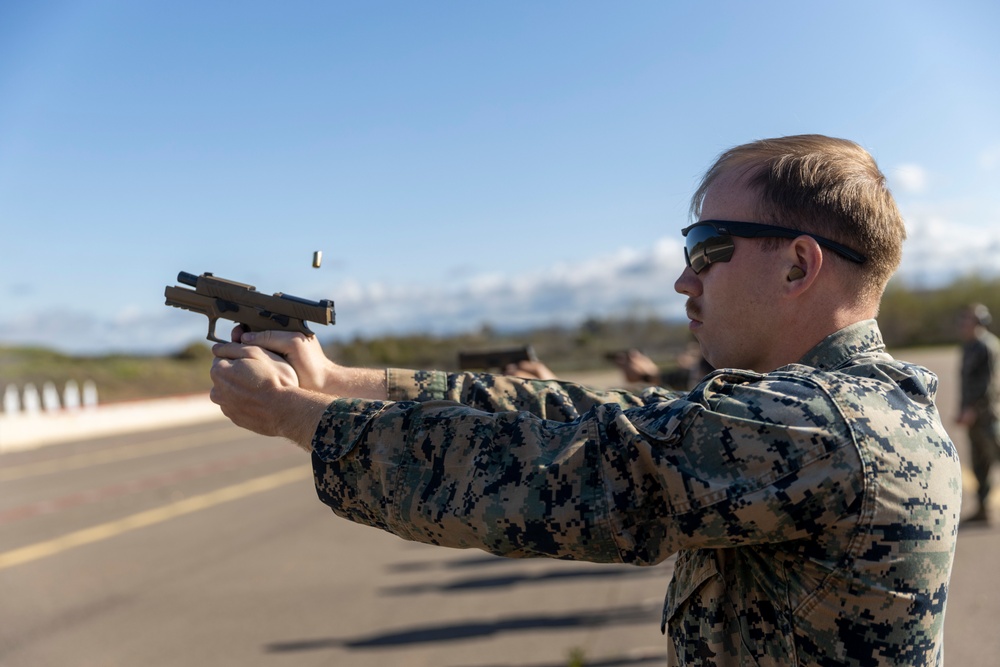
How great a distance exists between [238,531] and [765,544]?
882 cm

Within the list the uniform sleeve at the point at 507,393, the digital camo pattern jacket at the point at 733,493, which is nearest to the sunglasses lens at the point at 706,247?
the digital camo pattern jacket at the point at 733,493

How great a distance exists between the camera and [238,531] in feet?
31.4

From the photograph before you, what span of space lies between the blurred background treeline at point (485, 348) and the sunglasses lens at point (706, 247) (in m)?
0.24

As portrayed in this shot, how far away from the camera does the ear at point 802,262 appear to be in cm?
179

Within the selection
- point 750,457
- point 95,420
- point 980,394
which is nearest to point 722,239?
point 750,457

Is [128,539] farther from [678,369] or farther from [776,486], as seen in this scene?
[776,486]

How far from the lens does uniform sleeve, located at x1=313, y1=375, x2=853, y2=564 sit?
1521 mm

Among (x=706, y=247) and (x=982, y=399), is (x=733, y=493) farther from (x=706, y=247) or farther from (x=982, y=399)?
(x=982, y=399)

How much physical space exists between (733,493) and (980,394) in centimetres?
876

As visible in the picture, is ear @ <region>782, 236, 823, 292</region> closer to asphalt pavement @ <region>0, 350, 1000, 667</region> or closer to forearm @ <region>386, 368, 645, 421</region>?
forearm @ <region>386, 368, 645, 421</region>

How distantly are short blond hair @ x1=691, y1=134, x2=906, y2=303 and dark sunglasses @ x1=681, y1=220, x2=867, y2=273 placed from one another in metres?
0.02

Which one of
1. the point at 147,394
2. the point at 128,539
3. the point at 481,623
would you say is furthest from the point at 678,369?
the point at 147,394

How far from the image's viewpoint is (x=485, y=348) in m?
4.42

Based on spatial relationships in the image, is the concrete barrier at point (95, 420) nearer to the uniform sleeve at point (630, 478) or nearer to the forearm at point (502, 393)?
the forearm at point (502, 393)
